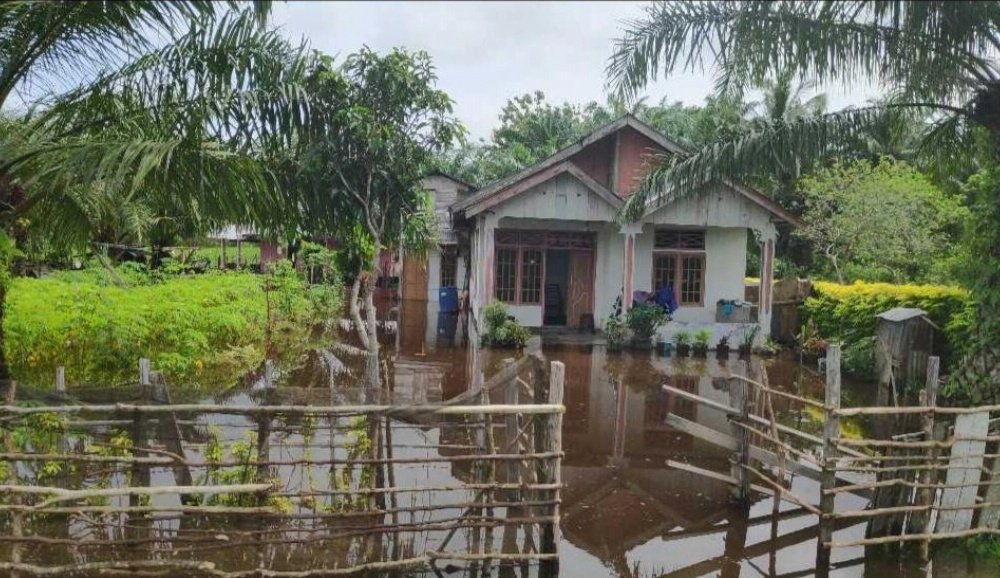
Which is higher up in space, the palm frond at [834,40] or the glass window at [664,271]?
the palm frond at [834,40]

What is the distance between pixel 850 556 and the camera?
6.29m

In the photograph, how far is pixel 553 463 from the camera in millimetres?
5570

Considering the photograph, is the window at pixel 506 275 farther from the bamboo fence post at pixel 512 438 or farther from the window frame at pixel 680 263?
the bamboo fence post at pixel 512 438

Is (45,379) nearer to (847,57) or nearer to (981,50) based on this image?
(847,57)

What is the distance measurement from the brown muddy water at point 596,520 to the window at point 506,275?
7679 mm

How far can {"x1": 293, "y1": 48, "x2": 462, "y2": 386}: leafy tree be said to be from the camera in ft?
24.7

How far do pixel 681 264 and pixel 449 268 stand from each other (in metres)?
9.74

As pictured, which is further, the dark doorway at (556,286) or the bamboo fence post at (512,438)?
the dark doorway at (556,286)

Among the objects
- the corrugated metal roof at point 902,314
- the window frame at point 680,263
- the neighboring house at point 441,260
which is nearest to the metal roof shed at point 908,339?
the corrugated metal roof at point 902,314

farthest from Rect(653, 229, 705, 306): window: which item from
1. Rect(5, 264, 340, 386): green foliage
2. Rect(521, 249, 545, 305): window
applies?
Rect(5, 264, 340, 386): green foliage

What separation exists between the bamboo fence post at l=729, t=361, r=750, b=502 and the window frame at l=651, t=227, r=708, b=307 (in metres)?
11.7

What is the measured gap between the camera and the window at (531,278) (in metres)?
19.1

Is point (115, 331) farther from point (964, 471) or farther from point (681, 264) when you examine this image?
point (681, 264)

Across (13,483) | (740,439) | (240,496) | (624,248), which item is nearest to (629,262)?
(624,248)
